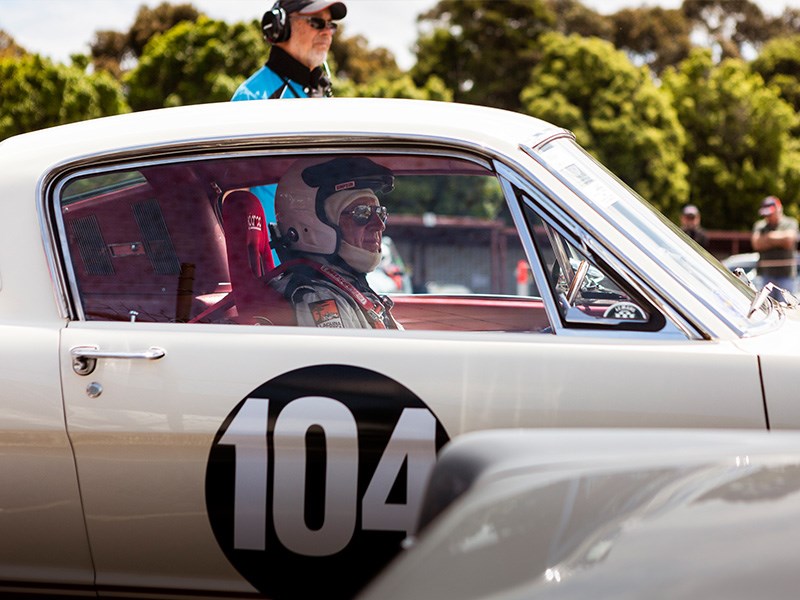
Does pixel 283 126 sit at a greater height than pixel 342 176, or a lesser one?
greater

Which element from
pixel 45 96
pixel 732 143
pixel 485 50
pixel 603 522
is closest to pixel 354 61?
pixel 485 50

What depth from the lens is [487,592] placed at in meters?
1.33

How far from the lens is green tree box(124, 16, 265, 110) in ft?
112

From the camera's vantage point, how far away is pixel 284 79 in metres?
4.15

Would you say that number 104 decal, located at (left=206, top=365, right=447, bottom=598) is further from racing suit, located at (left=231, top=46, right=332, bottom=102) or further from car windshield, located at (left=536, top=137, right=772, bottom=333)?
racing suit, located at (left=231, top=46, right=332, bottom=102)

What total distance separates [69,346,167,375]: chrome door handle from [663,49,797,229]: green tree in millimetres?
39409

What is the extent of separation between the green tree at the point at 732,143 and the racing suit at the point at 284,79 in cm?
3758

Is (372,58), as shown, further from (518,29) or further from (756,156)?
(756,156)

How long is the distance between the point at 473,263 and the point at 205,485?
23.5 m

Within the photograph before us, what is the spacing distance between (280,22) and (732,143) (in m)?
39.7

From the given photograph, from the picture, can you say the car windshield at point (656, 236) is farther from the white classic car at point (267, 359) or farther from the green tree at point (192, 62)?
the green tree at point (192, 62)

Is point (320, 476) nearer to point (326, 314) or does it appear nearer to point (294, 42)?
point (326, 314)

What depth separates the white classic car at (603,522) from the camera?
1311mm

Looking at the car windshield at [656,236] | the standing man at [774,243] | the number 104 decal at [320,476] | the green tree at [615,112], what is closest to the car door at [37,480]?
the number 104 decal at [320,476]
